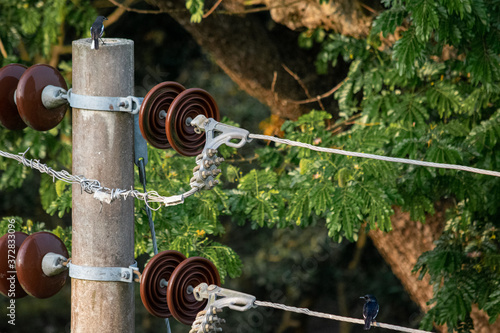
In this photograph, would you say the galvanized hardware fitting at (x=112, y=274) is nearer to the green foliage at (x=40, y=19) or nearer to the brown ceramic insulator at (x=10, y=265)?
the brown ceramic insulator at (x=10, y=265)

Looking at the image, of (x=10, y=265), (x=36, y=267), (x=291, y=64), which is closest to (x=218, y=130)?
(x=36, y=267)

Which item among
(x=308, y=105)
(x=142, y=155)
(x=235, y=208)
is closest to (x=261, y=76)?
(x=308, y=105)

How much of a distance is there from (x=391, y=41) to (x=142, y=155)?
8.67 ft

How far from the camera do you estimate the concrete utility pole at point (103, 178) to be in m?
2.14

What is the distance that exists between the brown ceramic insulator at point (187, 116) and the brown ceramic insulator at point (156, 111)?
7cm

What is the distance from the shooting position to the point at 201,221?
385cm

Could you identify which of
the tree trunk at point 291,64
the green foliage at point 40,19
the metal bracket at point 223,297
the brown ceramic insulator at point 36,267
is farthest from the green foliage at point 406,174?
the metal bracket at point 223,297

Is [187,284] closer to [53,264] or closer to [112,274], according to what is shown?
[112,274]

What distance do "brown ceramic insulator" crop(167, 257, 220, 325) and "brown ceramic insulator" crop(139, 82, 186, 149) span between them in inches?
14.2

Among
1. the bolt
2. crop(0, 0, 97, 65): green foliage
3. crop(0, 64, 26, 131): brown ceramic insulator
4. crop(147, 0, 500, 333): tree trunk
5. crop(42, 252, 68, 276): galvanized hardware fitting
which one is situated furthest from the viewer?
crop(0, 0, 97, 65): green foliage

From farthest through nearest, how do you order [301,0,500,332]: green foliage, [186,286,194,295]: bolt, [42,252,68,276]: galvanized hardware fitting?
[301,0,500,332]: green foliage → [42,252,68,276]: galvanized hardware fitting → [186,286,194,295]: bolt

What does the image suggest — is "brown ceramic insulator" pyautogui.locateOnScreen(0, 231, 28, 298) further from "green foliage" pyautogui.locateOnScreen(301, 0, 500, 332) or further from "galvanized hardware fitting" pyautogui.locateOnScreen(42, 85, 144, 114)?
"green foliage" pyautogui.locateOnScreen(301, 0, 500, 332)

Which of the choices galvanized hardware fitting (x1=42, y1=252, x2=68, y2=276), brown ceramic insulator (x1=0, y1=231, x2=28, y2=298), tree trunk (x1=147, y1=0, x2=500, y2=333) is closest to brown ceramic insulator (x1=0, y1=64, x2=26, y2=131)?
brown ceramic insulator (x1=0, y1=231, x2=28, y2=298)

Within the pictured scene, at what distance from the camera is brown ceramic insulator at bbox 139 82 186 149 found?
2.13 m
